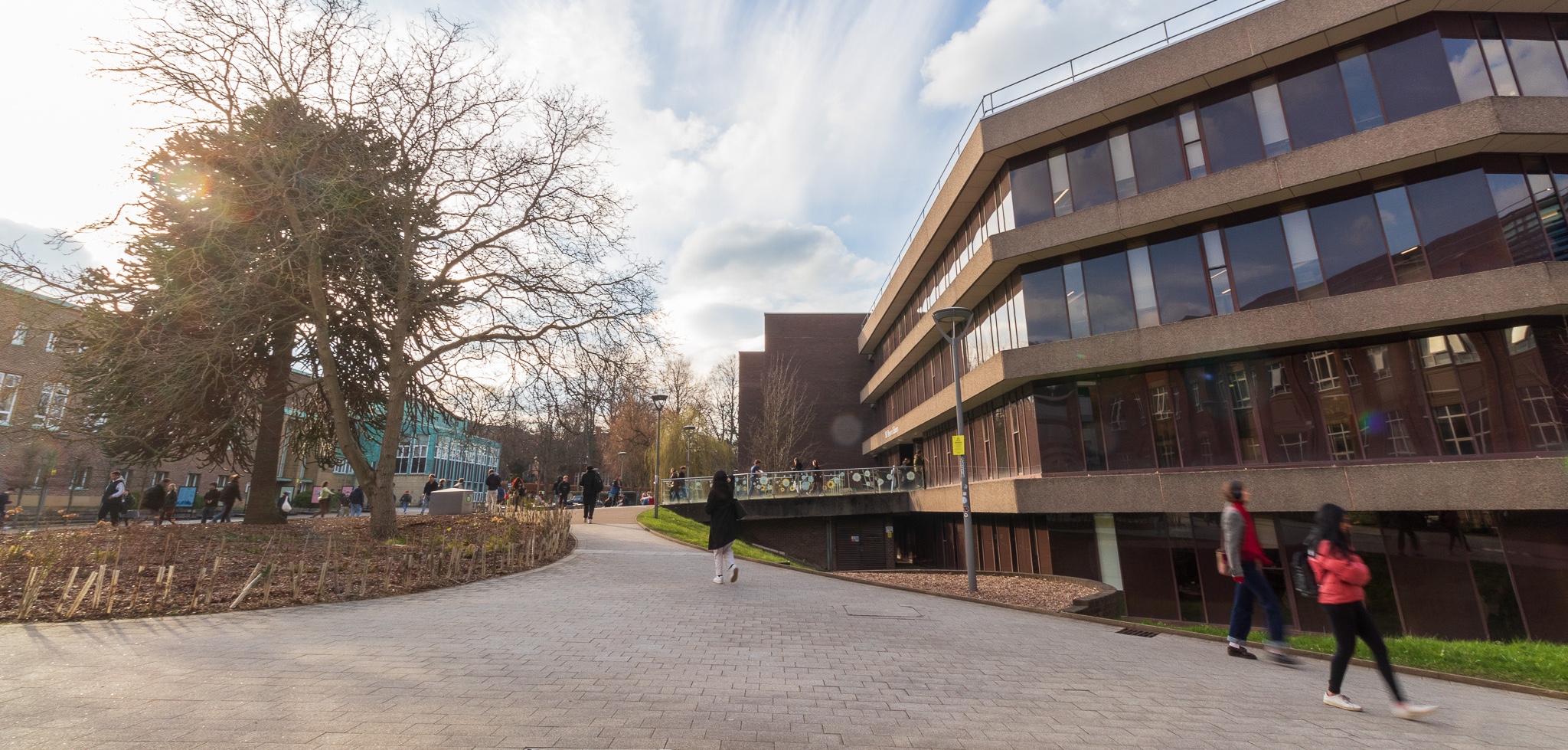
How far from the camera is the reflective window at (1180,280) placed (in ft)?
49.4

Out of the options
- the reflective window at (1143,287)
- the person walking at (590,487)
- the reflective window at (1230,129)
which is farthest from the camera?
the person walking at (590,487)

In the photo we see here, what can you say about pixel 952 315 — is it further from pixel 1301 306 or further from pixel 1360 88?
pixel 1360 88

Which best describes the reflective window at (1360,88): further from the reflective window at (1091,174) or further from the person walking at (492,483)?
the person walking at (492,483)

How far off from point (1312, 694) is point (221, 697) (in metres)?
8.39

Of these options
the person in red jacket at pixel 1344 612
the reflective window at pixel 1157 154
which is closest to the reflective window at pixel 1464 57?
the reflective window at pixel 1157 154

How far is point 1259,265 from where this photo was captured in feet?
47.5

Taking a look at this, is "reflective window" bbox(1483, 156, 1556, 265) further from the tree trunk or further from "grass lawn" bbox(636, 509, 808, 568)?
the tree trunk

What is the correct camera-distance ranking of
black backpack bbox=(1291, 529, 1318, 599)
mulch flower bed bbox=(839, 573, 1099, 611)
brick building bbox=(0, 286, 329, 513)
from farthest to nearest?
1. mulch flower bed bbox=(839, 573, 1099, 611)
2. brick building bbox=(0, 286, 329, 513)
3. black backpack bbox=(1291, 529, 1318, 599)

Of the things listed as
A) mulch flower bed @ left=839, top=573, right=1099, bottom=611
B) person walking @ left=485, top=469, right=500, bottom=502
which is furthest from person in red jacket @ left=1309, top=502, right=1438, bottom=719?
person walking @ left=485, top=469, right=500, bottom=502

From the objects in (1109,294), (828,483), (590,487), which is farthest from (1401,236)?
(590,487)

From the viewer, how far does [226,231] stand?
1234 centimetres

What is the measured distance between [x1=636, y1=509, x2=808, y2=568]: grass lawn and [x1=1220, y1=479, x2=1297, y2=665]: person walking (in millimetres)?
9790

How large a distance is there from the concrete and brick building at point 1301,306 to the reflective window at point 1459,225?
37 millimetres

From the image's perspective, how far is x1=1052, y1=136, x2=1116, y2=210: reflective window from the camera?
53.9 feet
